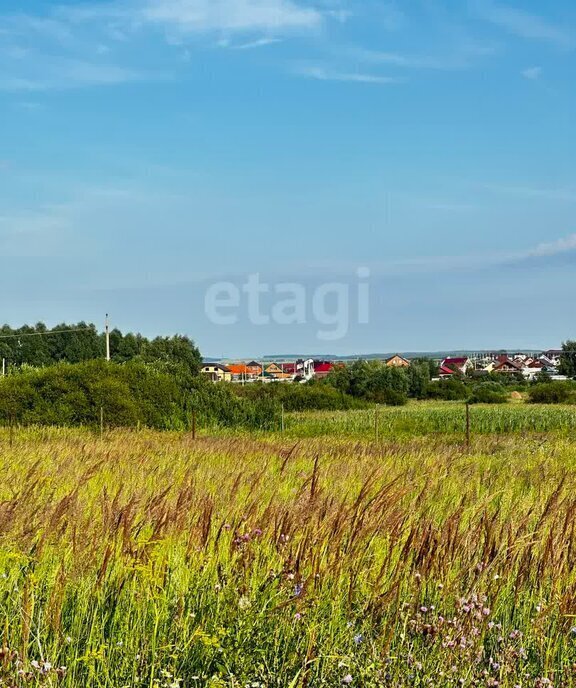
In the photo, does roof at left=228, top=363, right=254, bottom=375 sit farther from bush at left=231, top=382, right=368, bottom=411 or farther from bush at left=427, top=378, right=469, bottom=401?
bush at left=231, top=382, right=368, bottom=411

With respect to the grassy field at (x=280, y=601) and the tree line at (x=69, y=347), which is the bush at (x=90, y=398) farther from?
the tree line at (x=69, y=347)

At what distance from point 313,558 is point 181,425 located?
887 inches

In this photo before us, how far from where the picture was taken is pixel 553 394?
5838 centimetres

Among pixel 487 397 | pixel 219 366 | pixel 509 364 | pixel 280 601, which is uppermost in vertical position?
pixel 219 366

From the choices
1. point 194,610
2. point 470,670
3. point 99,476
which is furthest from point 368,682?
point 99,476

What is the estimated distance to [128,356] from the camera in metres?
97.6

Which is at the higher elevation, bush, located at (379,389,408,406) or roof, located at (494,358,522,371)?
roof, located at (494,358,522,371)

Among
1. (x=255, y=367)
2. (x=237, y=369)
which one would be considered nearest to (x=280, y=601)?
(x=237, y=369)

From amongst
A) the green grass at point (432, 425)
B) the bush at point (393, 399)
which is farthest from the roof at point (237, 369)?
the green grass at point (432, 425)

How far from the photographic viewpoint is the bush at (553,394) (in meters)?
57.7

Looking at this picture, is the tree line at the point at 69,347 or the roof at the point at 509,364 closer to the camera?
the tree line at the point at 69,347

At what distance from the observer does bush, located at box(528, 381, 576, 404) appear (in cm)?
5772

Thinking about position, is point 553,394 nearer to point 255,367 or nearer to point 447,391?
point 447,391

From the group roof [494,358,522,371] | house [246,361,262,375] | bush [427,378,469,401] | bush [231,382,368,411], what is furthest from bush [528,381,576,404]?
house [246,361,262,375]
